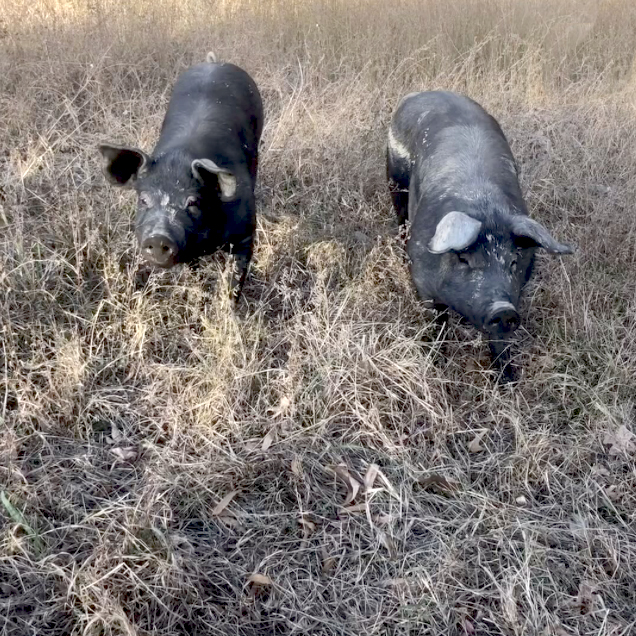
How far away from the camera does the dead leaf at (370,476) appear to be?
296 centimetres

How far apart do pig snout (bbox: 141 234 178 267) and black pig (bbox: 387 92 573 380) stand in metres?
1.35

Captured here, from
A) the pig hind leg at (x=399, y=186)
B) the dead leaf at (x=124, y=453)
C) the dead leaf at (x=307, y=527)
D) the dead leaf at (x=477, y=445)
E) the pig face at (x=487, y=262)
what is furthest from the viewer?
the pig hind leg at (x=399, y=186)

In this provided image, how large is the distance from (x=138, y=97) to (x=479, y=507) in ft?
15.5

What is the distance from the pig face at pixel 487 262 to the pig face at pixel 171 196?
1214 mm

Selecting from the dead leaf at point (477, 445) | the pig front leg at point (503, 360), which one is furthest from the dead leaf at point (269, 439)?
the pig front leg at point (503, 360)

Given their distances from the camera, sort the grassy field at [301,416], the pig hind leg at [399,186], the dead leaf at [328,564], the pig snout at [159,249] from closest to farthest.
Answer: the grassy field at [301,416] → the dead leaf at [328,564] → the pig snout at [159,249] → the pig hind leg at [399,186]

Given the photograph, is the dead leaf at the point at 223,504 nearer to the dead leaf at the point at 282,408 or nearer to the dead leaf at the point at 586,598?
the dead leaf at the point at 282,408

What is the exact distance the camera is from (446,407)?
3363 millimetres

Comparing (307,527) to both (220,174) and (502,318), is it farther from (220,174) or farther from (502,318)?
(220,174)

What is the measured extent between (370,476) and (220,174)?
1.74 m

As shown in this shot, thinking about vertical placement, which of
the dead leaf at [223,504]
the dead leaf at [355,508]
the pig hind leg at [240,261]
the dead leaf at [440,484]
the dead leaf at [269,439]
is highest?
the pig hind leg at [240,261]

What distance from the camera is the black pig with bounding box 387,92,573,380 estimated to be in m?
3.42

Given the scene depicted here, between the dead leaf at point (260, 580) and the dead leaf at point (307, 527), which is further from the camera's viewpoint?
the dead leaf at point (307, 527)

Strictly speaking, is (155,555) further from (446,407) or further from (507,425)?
(507,425)
